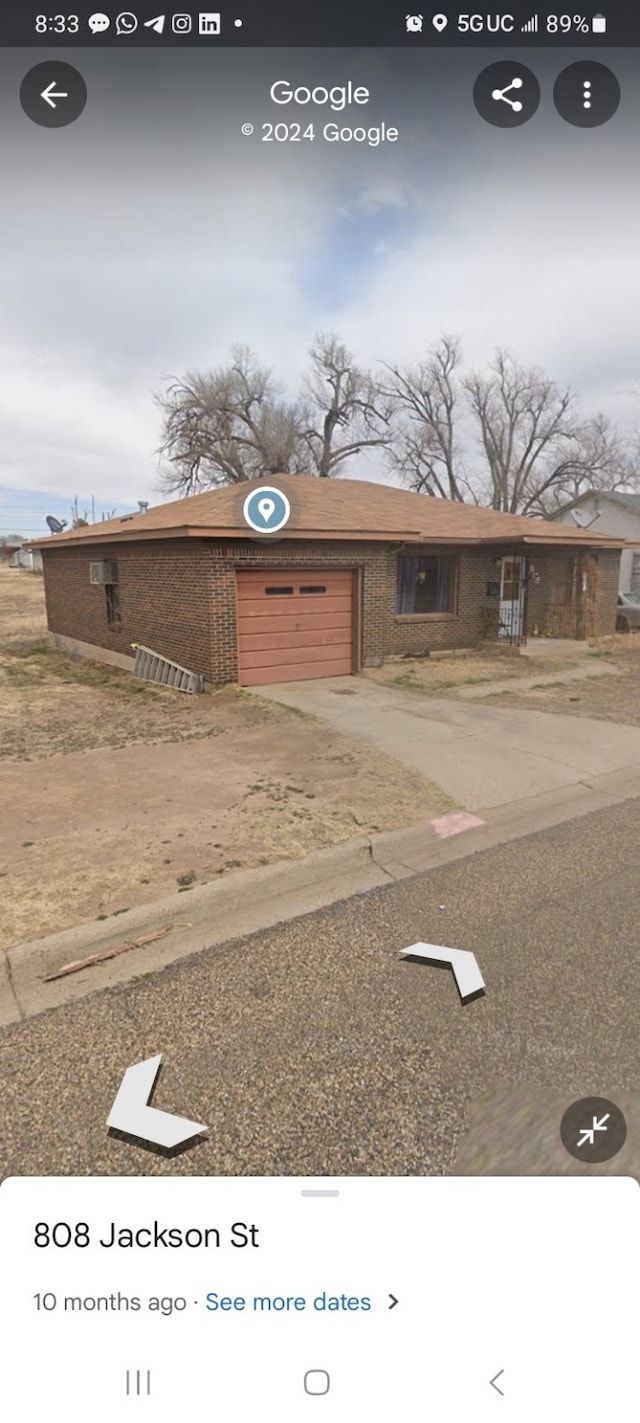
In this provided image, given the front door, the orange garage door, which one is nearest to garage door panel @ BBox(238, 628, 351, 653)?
the orange garage door

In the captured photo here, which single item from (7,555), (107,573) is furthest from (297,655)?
(7,555)

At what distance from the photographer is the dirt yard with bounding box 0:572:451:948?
12.7 feet

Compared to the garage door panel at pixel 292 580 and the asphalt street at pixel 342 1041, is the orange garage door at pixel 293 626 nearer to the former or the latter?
the garage door panel at pixel 292 580

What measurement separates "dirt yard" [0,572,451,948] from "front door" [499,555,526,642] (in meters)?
7.63

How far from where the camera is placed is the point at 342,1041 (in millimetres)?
2436

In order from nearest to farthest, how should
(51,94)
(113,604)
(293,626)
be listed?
(51,94) → (293,626) → (113,604)

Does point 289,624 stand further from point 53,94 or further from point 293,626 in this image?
point 53,94

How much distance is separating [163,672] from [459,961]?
877 centimetres

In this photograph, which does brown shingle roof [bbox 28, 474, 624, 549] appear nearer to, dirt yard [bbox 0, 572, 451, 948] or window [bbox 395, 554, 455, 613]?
window [bbox 395, 554, 455, 613]

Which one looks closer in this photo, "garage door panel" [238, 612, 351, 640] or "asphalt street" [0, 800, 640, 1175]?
"asphalt street" [0, 800, 640, 1175]
